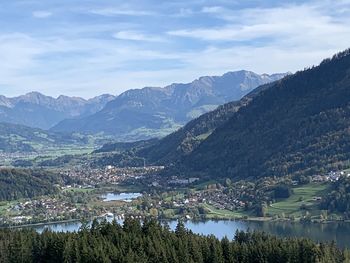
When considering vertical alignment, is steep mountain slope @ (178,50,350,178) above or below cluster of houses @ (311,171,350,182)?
above

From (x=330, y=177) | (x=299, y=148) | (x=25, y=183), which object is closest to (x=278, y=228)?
(x=330, y=177)

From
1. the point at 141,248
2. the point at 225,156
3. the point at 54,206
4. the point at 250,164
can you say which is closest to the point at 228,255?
the point at 141,248

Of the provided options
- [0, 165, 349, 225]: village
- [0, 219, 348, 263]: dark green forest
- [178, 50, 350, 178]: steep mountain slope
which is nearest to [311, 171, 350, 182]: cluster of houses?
[0, 165, 349, 225]: village

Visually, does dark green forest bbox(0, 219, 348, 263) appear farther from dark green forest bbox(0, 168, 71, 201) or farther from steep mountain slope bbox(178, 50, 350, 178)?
dark green forest bbox(0, 168, 71, 201)

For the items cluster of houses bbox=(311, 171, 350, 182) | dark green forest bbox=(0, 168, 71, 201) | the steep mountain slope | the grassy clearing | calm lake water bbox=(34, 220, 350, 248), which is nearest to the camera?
calm lake water bbox=(34, 220, 350, 248)

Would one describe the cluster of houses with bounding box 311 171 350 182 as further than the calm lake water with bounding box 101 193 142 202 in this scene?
No

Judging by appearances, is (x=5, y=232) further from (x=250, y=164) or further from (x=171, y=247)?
(x=250, y=164)
